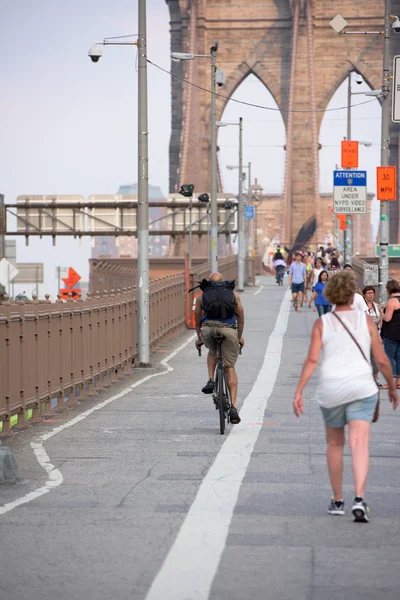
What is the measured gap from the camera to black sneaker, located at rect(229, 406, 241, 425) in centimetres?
1405

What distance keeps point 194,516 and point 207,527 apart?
438mm

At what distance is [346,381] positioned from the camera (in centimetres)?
866

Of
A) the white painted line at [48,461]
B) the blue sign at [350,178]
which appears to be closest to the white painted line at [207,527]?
the white painted line at [48,461]

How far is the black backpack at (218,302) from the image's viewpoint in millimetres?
14055

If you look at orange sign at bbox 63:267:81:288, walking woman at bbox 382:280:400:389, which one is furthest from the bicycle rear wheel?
orange sign at bbox 63:267:81:288

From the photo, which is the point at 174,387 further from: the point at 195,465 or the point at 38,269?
the point at 38,269

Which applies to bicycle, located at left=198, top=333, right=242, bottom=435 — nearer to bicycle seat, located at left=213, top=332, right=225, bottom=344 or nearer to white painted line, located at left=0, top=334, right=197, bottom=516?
bicycle seat, located at left=213, top=332, right=225, bottom=344

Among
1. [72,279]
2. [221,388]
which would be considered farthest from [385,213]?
[72,279]

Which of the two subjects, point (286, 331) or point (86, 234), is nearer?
point (286, 331)

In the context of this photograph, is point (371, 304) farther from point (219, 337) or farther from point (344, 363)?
point (344, 363)

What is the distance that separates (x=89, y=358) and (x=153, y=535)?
10889 millimetres

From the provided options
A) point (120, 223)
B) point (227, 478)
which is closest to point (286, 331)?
point (227, 478)

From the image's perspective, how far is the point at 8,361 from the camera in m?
13.7

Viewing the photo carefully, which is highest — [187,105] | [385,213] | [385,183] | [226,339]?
[187,105]
